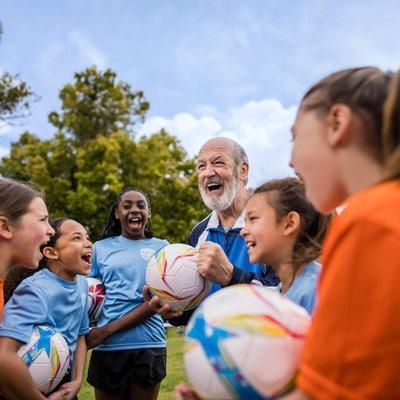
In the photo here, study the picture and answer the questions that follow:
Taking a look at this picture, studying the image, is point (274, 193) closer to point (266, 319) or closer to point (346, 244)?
point (266, 319)

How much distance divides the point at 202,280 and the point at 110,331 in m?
1.79

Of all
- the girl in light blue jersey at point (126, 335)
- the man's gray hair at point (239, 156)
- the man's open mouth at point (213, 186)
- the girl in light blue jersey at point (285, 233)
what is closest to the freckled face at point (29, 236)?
the girl in light blue jersey at point (285, 233)

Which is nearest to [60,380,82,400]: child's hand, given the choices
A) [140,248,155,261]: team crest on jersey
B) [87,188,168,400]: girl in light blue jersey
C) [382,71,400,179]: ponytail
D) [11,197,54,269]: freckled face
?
[11,197,54,269]: freckled face

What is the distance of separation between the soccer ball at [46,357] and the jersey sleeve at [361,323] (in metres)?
2.50

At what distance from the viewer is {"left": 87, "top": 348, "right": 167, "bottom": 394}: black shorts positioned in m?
5.61

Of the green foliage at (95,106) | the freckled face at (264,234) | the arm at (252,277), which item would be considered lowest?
the arm at (252,277)

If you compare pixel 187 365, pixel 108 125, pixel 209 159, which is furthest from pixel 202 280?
pixel 108 125

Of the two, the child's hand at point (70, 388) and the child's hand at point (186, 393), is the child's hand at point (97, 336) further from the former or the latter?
the child's hand at point (186, 393)

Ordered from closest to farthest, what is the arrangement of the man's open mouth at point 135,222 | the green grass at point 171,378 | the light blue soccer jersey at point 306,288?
the light blue soccer jersey at point 306,288, the man's open mouth at point 135,222, the green grass at point 171,378

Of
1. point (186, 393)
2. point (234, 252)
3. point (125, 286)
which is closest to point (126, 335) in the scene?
point (125, 286)

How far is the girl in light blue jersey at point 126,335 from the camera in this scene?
5.59m

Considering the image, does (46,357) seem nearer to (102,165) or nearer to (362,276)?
(362,276)

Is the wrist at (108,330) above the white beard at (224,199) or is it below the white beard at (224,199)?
below

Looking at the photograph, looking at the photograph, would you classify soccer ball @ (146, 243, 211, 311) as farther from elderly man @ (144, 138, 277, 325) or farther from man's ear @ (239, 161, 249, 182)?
man's ear @ (239, 161, 249, 182)
